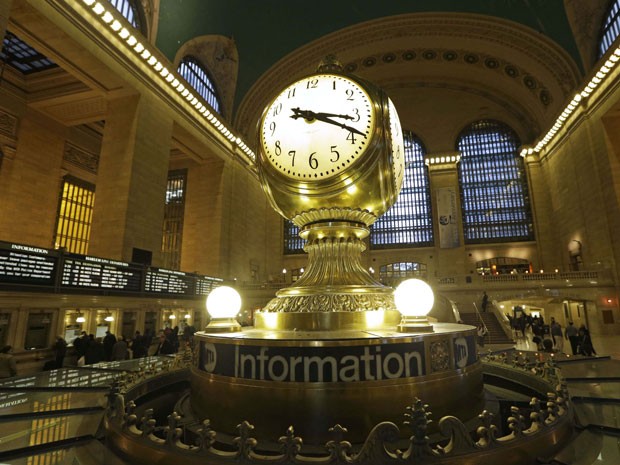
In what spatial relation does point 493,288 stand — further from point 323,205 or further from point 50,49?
point 50,49

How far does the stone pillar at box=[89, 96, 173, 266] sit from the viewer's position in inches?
504

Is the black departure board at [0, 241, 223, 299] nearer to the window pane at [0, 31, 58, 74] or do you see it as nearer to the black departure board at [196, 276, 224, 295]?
the black departure board at [196, 276, 224, 295]

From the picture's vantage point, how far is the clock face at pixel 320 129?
2.16 m

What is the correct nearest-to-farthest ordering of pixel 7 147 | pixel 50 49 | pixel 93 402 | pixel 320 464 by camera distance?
1. pixel 320 464
2. pixel 93 402
3. pixel 50 49
4. pixel 7 147

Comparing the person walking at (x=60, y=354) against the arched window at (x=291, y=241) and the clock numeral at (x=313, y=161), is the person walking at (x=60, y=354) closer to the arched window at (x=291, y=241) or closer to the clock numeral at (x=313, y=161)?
the clock numeral at (x=313, y=161)

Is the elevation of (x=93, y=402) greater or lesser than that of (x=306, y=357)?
lesser

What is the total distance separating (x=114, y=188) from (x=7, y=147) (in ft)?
20.8

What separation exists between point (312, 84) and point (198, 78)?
19.9 meters

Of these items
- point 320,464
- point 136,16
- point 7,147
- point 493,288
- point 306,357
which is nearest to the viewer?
point 320,464

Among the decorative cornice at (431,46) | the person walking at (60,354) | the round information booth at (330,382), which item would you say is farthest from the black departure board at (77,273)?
the decorative cornice at (431,46)

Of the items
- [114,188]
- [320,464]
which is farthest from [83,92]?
[320,464]

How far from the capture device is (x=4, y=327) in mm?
7910

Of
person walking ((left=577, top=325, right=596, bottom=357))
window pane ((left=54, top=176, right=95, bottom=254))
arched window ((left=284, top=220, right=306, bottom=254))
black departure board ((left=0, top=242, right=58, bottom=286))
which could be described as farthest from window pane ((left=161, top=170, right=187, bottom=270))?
person walking ((left=577, top=325, right=596, bottom=357))

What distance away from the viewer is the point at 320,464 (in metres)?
0.97
